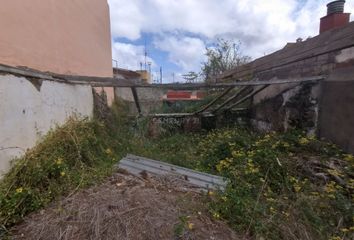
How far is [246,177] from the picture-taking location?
12.2 ft

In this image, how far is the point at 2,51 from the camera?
326cm

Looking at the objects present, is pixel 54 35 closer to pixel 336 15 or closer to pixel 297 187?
pixel 297 187

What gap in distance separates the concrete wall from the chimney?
596cm

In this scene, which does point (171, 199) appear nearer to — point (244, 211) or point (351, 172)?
point (244, 211)

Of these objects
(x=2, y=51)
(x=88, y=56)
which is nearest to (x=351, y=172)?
(x=2, y=51)

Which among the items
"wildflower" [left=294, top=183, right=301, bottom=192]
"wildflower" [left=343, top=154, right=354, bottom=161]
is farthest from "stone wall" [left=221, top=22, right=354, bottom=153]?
"wildflower" [left=294, top=183, right=301, bottom=192]

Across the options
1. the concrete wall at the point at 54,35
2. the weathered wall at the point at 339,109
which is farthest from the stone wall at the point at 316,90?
the concrete wall at the point at 54,35

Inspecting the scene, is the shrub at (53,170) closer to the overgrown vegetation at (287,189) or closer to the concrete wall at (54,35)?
the concrete wall at (54,35)

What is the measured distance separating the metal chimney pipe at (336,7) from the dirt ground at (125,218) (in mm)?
5167

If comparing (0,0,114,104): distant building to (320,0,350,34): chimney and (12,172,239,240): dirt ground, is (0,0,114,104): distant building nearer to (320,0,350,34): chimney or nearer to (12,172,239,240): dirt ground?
(12,172,239,240): dirt ground

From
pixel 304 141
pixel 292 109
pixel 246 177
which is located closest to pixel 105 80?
pixel 246 177

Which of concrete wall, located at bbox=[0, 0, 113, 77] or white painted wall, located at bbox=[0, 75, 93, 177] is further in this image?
concrete wall, located at bbox=[0, 0, 113, 77]

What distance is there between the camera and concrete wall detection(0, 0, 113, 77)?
3.47m

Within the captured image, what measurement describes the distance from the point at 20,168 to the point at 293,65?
5.74m
